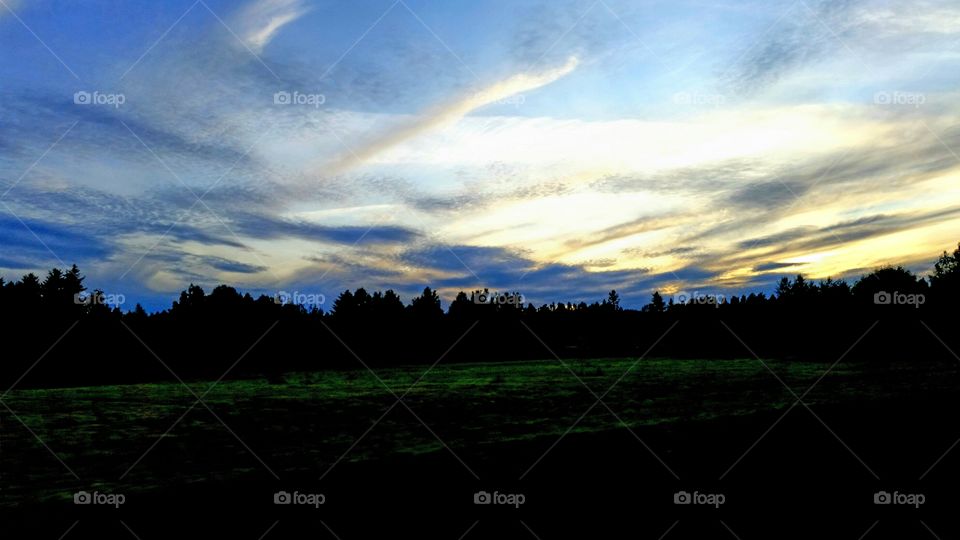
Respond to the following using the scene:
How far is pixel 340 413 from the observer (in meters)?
12.5

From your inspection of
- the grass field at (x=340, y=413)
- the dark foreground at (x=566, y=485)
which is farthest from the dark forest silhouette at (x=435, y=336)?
the dark foreground at (x=566, y=485)

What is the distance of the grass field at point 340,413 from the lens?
9102 mm

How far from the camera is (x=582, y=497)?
26.5 ft

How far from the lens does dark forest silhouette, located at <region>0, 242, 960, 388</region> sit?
71.5ft

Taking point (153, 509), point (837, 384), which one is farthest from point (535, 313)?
point (153, 509)

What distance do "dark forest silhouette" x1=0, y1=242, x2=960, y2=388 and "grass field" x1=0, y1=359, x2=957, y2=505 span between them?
307cm

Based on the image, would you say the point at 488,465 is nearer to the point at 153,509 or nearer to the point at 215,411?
the point at 153,509

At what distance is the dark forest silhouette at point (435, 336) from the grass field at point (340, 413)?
3072 millimetres

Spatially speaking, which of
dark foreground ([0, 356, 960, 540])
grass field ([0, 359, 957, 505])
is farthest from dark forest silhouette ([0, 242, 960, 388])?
dark foreground ([0, 356, 960, 540])

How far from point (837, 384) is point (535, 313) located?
42.0 ft

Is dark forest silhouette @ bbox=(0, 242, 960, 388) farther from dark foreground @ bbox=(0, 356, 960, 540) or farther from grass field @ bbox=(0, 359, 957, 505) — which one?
dark foreground @ bbox=(0, 356, 960, 540)

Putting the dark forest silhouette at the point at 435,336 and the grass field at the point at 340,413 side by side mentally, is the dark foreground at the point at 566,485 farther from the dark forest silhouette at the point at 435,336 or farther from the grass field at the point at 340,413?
the dark forest silhouette at the point at 435,336

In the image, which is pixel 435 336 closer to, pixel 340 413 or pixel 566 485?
pixel 340 413

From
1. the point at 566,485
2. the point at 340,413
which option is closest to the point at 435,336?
the point at 340,413
